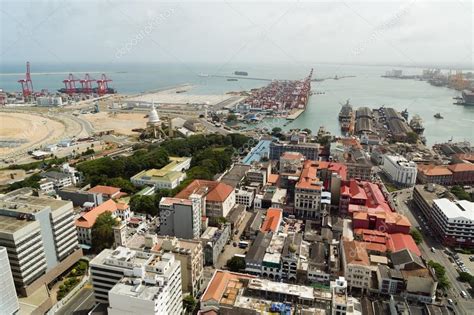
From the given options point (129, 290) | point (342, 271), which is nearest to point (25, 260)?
point (129, 290)

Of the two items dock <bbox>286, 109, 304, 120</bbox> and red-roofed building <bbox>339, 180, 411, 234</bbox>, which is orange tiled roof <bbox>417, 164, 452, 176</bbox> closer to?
red-roofed building <bbox>339, 180, 411, 234</bbox>

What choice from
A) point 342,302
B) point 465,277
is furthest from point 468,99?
point 342,302

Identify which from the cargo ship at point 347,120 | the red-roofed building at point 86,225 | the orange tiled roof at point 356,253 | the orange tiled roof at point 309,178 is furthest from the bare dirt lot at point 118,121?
the orange tiled roof at point 356,253

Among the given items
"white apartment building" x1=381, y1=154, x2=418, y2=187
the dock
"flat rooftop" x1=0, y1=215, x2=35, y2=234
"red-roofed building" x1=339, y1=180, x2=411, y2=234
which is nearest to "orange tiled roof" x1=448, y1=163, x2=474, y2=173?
"white apartment building" x1=381, y1=154, x2=418, y2=187

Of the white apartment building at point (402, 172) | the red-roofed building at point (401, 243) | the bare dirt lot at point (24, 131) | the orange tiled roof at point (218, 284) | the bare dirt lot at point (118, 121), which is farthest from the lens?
the bare dirt lot at point (118, 121)

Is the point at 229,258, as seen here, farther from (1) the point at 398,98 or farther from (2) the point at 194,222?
(1) the point at 398,98

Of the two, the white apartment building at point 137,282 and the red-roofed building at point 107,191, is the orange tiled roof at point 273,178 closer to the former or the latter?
the red-roofed building at point 107,191
